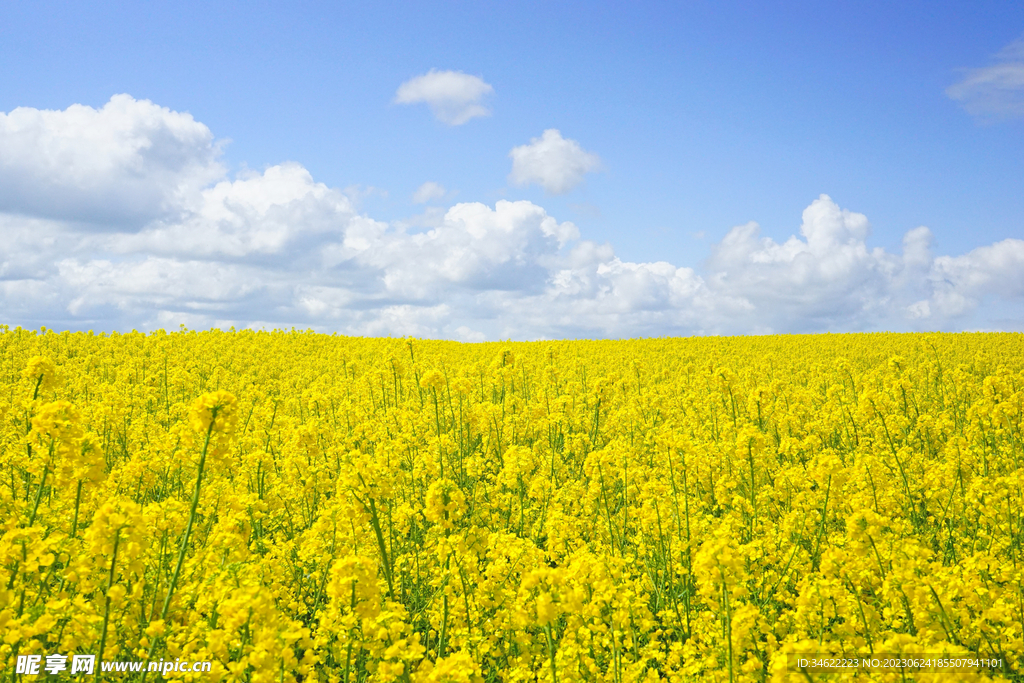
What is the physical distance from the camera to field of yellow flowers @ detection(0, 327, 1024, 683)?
296cm

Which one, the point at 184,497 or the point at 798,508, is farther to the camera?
the point at 184,497

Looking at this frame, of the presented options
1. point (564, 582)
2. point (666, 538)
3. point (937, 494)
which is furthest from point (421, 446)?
point (937, 494)

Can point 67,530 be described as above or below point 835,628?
above

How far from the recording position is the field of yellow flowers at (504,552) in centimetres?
296

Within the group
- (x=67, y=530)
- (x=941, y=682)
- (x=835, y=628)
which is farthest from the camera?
(x=67, y=530)

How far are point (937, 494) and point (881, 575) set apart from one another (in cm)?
281

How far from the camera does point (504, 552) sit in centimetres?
397

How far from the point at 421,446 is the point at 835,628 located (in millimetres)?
5757

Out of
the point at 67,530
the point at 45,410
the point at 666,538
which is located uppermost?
the point at 45,410

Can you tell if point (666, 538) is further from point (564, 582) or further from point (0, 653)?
point (0, 653)

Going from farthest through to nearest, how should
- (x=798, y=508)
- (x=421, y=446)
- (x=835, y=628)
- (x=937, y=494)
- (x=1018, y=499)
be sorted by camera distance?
(x=421, y=446), (x=937, y=494), (x=798, y=508), (x=1018, y=499), (x=835, y=628)

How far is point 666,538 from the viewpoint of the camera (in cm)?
539

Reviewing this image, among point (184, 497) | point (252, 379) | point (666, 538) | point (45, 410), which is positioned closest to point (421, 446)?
point (184, 497)

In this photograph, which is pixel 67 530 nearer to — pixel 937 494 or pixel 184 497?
pixel 184 497
